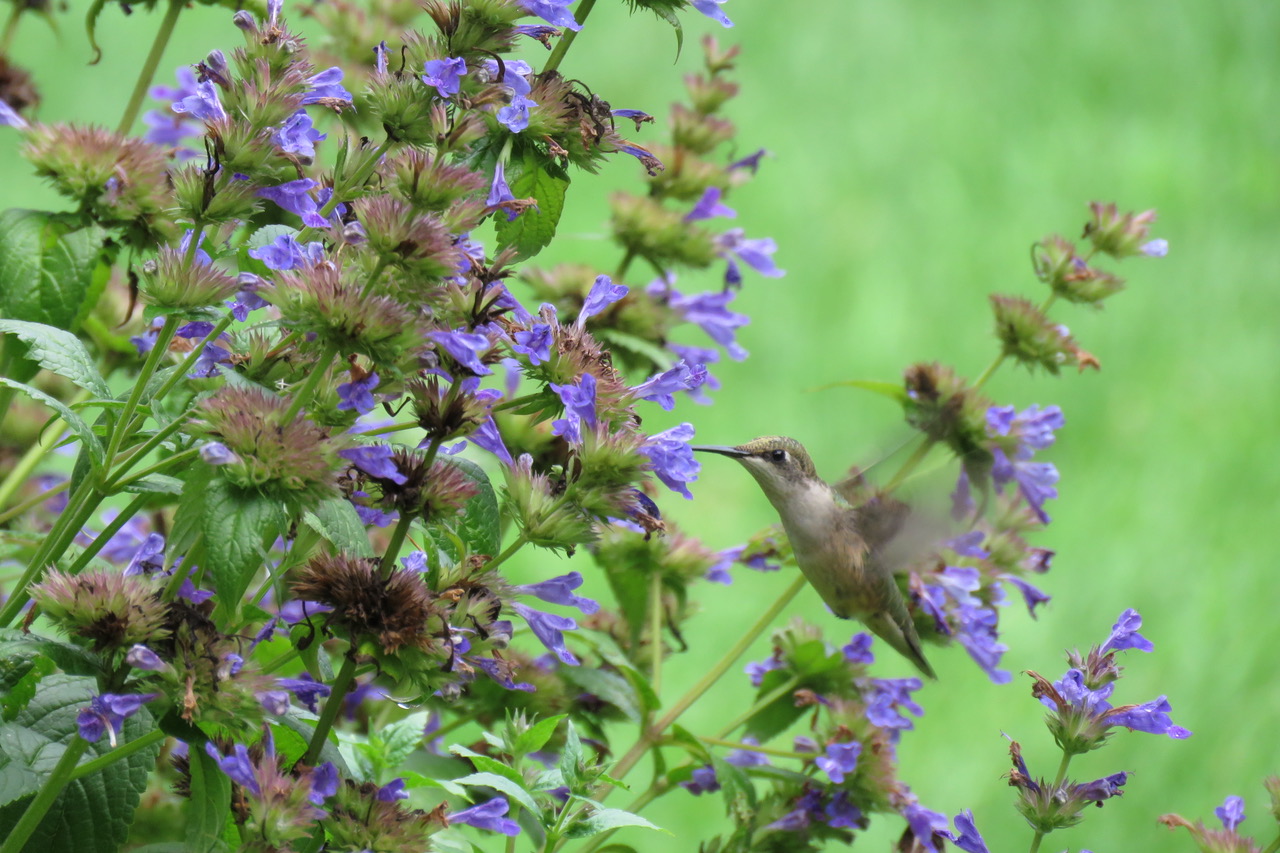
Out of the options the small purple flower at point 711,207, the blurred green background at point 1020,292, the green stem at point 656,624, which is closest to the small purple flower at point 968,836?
the green stem at point 656,624

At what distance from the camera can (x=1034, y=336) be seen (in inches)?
76.2

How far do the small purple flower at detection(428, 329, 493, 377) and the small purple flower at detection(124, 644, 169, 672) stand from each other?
0.31m

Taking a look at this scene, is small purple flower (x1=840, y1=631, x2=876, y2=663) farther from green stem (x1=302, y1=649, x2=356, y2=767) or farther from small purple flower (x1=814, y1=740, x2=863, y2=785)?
green stem (x1=302, y1=649, x2=356, y2=767)

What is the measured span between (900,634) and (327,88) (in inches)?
45.9

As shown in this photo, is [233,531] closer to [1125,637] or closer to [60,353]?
[60,353]

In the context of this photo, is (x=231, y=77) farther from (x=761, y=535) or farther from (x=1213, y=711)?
(x=1213, y=711)

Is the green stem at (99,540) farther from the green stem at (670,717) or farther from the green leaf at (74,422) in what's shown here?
the green stem at (670,717)

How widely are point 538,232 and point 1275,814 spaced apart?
0.85 m

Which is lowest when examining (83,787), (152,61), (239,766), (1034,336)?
(83,787)

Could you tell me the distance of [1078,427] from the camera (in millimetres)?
4438

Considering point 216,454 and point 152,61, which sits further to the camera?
point 152,61

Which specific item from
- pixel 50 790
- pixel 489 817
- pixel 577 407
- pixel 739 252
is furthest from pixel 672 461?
pixel 739 252

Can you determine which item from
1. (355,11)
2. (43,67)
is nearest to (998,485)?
(355,11)

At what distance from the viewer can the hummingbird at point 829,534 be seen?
184 cm
